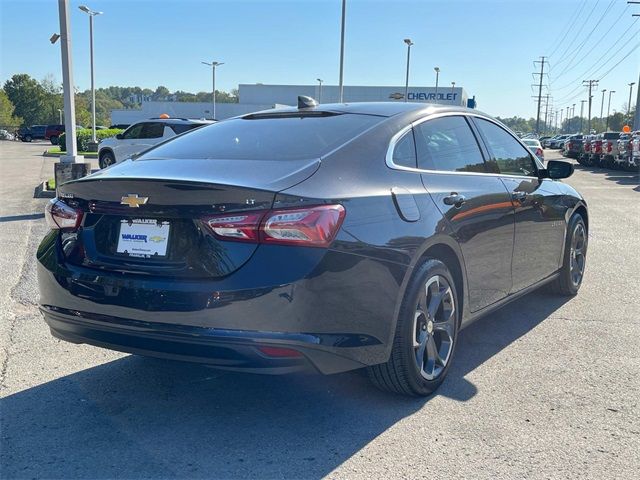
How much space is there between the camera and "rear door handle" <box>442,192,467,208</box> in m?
3.74

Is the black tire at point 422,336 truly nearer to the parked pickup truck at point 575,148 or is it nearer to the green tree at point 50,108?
the parked pickup truck at point 575,148

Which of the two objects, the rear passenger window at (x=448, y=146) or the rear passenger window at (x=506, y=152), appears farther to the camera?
the rear passenger window at (x=506, y=152)

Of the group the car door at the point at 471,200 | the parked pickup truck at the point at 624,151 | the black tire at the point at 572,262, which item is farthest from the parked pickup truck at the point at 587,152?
the car door at the point at 471,200

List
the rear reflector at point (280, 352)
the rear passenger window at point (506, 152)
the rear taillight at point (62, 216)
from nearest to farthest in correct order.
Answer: the rear reflector at point (280, 352) < the rear taillight at point (62, 216) < the rear passenger window at point (506, 152)

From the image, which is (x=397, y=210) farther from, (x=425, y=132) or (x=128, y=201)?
(x=128, y=201)

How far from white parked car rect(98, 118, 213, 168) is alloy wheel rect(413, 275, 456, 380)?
49.5 ft

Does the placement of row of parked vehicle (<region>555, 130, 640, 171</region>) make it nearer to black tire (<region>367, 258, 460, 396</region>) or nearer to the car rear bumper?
black tire (<region>367, 258, 460, 396</region>)

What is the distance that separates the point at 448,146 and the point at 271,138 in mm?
1179

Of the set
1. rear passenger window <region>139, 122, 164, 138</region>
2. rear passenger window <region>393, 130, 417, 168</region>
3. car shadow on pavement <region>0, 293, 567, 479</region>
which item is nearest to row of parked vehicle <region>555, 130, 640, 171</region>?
rear passenger window <region>139, 122, 164, 138</region>

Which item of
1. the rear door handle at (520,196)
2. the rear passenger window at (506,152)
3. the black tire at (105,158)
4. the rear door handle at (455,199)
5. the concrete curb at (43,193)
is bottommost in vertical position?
the concrete curb at (43,193)

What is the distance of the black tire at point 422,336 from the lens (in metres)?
3.37

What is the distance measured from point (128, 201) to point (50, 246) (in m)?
0.67

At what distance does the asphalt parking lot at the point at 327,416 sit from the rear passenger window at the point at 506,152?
1.24 meters

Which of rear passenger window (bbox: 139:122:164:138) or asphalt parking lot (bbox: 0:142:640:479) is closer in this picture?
asphalt parking lot (bbox: 0:142:640:479)
